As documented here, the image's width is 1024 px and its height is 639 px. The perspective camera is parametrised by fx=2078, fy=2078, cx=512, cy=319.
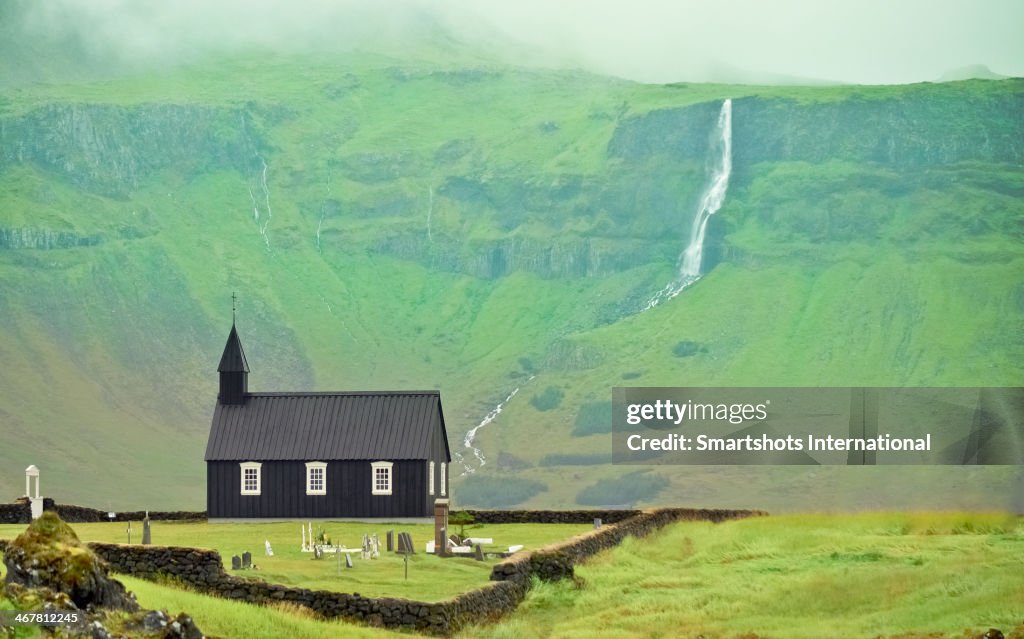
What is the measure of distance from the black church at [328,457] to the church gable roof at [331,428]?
0.12 ft

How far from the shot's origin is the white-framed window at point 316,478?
77.8m

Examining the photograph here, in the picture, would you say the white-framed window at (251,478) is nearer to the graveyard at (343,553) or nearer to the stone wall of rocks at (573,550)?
the graveyard at (343,553)

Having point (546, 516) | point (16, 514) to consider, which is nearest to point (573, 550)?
point (546, 516)

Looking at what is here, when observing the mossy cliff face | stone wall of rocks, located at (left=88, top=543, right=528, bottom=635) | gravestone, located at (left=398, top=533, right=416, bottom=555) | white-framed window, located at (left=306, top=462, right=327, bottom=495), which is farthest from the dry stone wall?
the mossy cliff face

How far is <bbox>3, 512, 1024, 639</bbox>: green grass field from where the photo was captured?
4019 cm

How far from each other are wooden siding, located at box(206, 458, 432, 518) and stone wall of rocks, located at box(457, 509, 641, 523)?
7.51 ft

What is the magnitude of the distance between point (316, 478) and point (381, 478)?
2.50m

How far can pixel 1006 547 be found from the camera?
51.8 m

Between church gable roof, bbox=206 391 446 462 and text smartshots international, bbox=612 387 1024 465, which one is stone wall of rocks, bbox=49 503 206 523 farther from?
text smartshots international, bbox=612 387 1024 465

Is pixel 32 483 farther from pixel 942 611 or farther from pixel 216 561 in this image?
pixel 942 611

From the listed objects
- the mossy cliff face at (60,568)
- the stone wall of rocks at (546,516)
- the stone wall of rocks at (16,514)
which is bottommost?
the stone wall of rocks at (546,516)

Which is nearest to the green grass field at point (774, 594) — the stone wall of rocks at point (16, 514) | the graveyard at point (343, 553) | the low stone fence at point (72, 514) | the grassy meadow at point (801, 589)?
the grassy meadow at point (801, 589)

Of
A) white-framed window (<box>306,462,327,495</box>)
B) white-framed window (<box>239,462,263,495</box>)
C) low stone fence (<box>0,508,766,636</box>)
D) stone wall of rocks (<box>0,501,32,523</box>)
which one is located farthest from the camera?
white-framed window (<box>239,462,263,495</box>)

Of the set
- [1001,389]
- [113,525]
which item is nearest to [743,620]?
[113,525]
